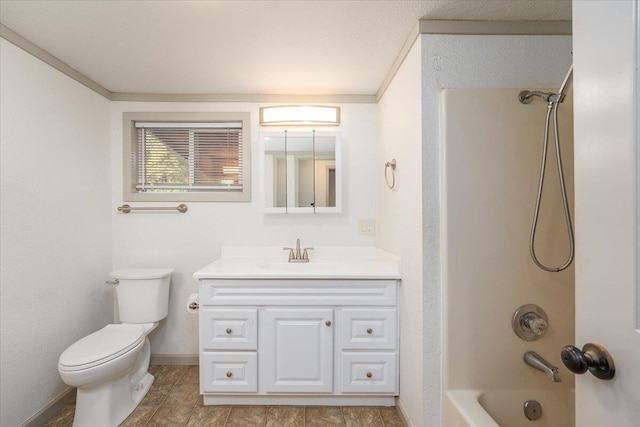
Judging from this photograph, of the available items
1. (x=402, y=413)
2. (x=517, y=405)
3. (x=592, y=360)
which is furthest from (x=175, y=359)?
(x=592, y=360)

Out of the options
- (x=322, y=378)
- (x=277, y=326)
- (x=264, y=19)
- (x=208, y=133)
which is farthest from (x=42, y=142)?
(x=322, y=378)

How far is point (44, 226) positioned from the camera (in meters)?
1.81

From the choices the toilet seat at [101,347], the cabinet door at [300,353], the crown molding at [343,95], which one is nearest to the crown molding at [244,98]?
the crown molding at [343,95]

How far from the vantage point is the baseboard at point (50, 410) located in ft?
5.52

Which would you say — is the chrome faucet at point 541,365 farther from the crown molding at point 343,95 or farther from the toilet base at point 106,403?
the toilet base at point 106,403

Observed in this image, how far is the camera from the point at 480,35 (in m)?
1.50

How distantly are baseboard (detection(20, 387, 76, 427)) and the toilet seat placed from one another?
17.6 inches

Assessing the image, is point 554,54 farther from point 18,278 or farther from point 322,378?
point 18,278

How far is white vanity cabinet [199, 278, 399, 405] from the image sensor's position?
1.85 meters

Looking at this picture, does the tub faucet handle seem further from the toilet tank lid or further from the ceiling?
the toilet tank lid

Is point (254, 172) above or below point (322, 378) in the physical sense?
above

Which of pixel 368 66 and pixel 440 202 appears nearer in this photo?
pixel 440 202

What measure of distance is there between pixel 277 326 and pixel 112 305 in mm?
1510

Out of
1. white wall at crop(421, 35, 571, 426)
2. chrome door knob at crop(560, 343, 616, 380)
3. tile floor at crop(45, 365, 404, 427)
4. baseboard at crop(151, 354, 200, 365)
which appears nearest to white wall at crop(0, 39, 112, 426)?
tile floor at crop(45, 365, 404, 427)
